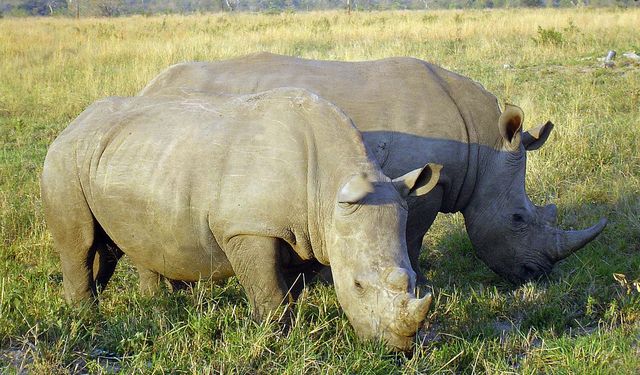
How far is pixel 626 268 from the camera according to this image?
20.2ft

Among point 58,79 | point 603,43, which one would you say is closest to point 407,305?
point 58,79

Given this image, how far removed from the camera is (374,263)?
4.13 m

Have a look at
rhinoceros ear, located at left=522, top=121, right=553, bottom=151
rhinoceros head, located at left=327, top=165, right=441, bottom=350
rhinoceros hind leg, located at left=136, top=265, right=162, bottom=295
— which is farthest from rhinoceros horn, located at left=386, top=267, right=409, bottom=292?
rhinoceros ear, located at left=522, top=121, right=553, bottom=151

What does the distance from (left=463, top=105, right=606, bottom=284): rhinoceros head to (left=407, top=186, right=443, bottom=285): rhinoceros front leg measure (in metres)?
0.50

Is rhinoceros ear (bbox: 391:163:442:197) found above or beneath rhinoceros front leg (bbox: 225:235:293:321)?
above

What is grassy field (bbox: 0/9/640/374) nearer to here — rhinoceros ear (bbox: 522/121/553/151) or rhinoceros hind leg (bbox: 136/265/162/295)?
rhinoceros hind leg (bbox: 136/265/162/295)

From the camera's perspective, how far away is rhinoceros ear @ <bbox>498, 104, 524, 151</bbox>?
235 inches

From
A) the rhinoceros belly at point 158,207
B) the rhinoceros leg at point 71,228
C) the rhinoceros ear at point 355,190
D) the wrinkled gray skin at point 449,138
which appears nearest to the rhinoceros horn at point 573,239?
the wrinkled gray skin at point 449,138

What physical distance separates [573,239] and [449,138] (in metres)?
1.24

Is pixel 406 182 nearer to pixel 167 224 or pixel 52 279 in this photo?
pixel 167 224


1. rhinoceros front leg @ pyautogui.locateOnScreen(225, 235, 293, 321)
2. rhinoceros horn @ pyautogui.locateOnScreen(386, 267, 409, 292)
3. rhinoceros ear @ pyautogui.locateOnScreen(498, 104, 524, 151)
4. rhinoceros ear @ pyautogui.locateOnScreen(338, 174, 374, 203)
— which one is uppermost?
rhinoceros ear @ pyautogui.locateOnScreen(338, 174, 374, 203)

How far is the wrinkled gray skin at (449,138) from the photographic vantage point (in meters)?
5.98

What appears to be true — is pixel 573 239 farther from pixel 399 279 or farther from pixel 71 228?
pixel 71 228

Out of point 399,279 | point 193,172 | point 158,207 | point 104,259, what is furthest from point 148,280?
point 399,279
